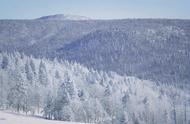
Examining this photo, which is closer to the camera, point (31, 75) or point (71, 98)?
point (71, 98)

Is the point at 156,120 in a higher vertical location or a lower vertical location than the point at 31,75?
lower

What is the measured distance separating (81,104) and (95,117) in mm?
14872

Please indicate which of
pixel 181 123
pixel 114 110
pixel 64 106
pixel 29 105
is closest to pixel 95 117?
pixel 114 110

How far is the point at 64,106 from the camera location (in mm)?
87250

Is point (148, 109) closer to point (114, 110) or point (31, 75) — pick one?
→ point (114, 110)

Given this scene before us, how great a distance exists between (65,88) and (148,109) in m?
48.8

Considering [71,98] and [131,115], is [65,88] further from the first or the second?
[131,115]

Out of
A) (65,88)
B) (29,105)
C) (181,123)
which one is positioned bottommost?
(181,123)

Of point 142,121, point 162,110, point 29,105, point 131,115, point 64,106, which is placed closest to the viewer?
point 64,106

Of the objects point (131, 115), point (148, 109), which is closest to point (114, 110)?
point (131, 115)

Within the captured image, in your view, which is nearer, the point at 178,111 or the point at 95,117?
the point at 95,117

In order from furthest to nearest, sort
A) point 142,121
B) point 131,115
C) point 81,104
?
point 142,121 < point 131,115 < point 81,104

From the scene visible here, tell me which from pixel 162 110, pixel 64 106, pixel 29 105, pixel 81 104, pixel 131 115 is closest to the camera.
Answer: pixel 64 106

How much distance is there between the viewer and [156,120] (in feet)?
436
